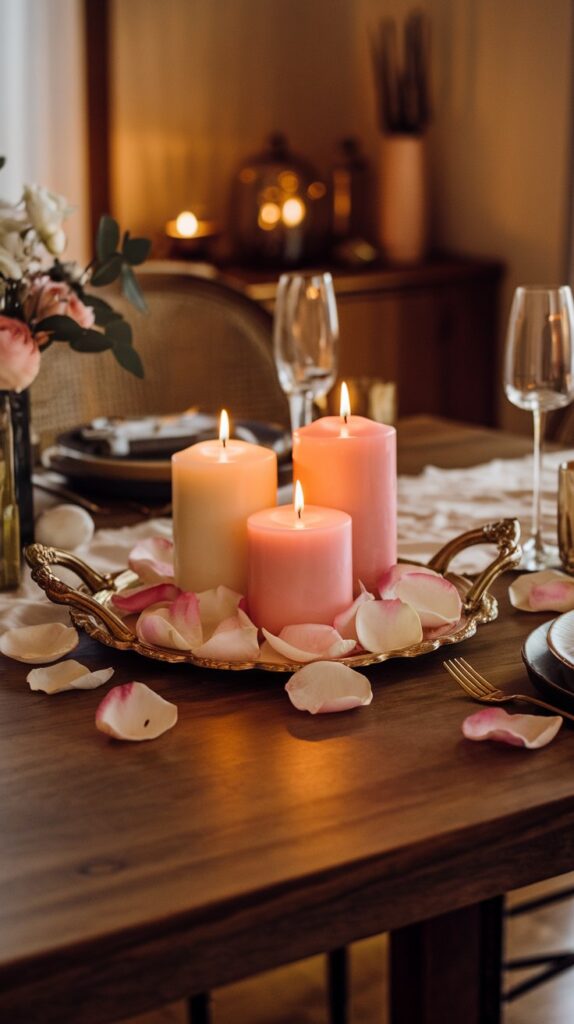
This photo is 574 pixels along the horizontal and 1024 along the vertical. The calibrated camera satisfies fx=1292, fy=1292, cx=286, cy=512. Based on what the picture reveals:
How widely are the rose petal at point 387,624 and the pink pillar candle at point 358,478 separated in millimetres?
91

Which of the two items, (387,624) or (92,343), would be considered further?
(92,343)

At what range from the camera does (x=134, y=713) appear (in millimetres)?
801

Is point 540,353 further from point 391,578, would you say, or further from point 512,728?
point 512,728

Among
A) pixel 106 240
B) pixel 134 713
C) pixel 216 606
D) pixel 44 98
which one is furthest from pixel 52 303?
pixel 44 98

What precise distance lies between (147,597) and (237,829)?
0.32m

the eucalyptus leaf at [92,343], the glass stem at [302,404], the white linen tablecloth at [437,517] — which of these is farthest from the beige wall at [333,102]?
the eucalyptus leaf at [92,343]

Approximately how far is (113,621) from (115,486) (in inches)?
19.9

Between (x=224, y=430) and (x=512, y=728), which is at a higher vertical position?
(x=224, y=430)

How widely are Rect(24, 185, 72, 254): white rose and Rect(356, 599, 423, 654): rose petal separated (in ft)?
1.62

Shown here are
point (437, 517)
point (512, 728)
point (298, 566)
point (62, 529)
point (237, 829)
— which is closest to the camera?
point (237, 829)

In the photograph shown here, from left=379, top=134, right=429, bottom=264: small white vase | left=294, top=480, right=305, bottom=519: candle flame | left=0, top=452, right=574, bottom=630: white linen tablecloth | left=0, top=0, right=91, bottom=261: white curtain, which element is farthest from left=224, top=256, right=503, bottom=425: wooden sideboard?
left=294, top=480, right=305, bottom=519: candle flame

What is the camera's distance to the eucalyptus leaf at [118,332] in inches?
48.8

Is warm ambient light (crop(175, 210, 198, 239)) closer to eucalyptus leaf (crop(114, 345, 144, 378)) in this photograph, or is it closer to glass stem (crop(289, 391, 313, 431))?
glass stem (crop(289, 391, 313, 431))

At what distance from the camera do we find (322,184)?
3.60 meters
